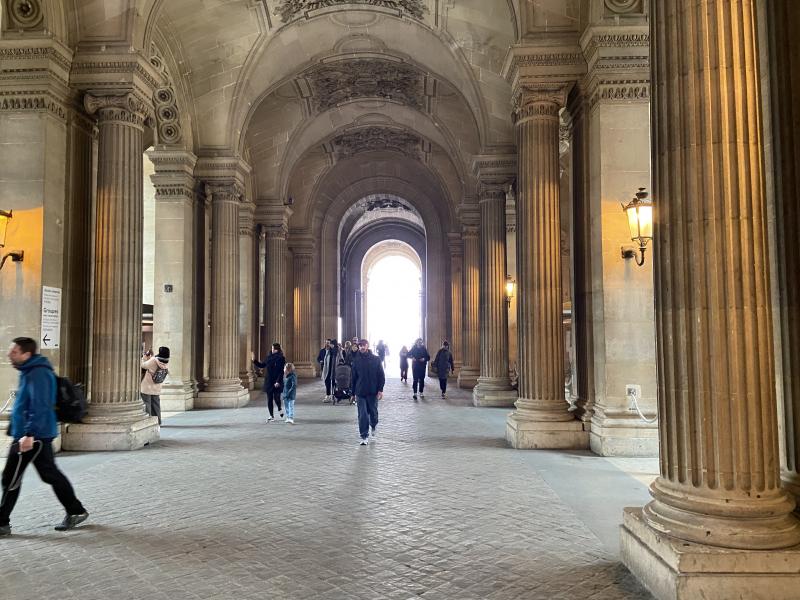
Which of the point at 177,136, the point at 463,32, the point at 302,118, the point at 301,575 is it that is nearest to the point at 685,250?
the point at 301,575

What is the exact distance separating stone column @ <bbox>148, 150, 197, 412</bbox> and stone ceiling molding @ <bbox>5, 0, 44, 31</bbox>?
5980mm

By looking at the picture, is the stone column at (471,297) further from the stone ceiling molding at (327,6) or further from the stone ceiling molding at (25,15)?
the stone ceiling molding at (25,15)

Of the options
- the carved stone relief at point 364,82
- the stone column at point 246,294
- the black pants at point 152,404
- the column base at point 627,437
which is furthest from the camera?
the stone column at point 246,294

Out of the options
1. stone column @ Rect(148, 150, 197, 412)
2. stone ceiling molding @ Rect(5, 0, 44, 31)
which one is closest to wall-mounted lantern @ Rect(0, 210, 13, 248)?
stone ceiling molding @ Rect(5, 0, 44, 31)

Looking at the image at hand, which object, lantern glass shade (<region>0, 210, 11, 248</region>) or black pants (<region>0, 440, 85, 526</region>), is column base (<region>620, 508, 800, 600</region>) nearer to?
black pants (<region>0, 440, 85, 526</region>)

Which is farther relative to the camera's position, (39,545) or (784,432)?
(39,545)

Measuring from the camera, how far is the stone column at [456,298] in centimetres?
2825

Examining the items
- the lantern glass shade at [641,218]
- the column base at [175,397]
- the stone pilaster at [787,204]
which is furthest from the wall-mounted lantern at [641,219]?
the column base at [175,397]

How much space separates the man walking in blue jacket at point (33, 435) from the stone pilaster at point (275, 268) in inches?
695

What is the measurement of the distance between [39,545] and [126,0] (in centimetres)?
945

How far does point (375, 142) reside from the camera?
95.4ft

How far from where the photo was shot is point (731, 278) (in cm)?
461

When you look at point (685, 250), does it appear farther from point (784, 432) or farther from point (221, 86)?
point (221, 86)

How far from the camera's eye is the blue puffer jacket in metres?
6.16
